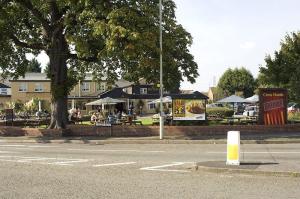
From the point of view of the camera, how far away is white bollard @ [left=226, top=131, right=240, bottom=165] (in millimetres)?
14703

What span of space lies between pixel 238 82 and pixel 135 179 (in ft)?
341

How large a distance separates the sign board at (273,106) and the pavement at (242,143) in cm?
290

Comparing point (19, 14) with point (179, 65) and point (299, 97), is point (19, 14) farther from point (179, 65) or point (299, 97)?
point (299, 97)

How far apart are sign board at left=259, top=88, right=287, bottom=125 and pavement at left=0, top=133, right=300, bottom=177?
290cm

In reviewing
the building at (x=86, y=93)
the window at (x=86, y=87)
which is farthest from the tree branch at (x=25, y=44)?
the window at (x=86, y=87)

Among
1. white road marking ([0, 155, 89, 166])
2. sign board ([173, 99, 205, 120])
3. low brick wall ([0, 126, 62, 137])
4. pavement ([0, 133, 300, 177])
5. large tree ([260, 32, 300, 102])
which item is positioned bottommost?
white road marking ([0, 155, 89, 166])

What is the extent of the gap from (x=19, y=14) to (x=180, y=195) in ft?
84.9

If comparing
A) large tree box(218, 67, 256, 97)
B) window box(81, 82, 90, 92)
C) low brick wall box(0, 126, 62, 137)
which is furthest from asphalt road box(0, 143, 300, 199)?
large tree box(218, 67, 256, 97)

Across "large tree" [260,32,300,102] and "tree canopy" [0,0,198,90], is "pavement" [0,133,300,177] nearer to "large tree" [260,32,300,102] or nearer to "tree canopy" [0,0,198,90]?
"tree canopy" [0,0,198,90]

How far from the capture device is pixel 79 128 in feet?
105

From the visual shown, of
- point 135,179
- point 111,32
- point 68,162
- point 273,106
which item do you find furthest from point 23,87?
point 135,179

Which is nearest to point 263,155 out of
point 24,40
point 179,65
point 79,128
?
point 179,65

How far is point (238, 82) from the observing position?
115 m

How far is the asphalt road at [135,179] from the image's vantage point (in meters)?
11.0
